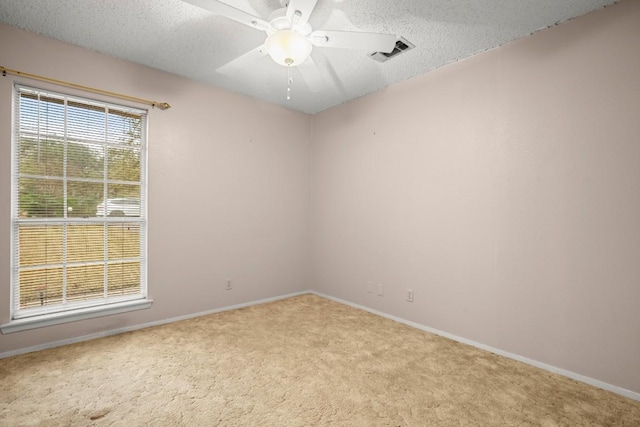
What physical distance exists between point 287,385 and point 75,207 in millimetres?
2460

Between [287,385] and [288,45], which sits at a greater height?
[288,45]

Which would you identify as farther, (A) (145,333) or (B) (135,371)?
(A) (145,333)

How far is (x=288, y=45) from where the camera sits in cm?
189

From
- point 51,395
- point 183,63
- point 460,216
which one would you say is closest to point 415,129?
point 460,216

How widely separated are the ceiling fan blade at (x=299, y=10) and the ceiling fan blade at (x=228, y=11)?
0.17m

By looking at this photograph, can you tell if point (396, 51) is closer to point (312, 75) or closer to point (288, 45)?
point (312, 75)

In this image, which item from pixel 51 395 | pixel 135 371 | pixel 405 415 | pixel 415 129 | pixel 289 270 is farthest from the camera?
pixel 289 270

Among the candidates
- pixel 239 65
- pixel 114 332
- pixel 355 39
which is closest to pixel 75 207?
pixel 114 332

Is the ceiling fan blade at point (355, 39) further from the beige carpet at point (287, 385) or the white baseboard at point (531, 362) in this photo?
the white baseboard at point (531, 362)

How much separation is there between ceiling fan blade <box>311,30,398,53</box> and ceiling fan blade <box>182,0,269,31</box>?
0.35 meters

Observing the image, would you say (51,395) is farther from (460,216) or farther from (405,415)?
(460,216)

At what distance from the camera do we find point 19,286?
2617 mm

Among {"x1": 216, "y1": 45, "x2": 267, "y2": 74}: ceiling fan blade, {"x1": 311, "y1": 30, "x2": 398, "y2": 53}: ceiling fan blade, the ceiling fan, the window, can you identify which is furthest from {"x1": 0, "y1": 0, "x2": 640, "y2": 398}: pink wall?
the ceiling fan

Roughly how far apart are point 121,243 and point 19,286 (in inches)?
31.3
